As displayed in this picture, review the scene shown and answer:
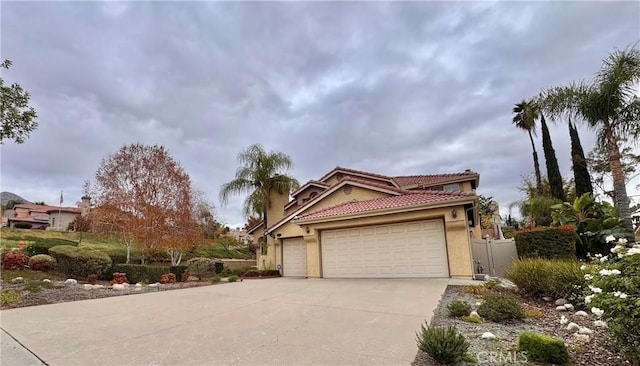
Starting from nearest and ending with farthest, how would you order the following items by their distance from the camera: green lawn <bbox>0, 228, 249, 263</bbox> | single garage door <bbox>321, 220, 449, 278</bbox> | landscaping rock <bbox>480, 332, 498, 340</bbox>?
landscaping rock <bbox>480, 332, 498, 340</bbox>, single garage door <bbox>321, 220, 449, 278</bbox>, green lawn <bbox>0, 228, 249, 263</bbox>

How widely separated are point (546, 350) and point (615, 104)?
40.4 feet

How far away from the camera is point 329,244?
15.3 meters

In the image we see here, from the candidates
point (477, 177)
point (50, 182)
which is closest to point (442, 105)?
point (477, 177)

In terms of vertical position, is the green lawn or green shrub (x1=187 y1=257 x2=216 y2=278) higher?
the green lawn

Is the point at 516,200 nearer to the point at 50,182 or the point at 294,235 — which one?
the point at 294,235

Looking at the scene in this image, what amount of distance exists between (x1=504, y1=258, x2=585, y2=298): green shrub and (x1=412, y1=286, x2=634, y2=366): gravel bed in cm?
51


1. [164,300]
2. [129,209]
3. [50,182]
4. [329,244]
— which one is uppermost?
[50,182]

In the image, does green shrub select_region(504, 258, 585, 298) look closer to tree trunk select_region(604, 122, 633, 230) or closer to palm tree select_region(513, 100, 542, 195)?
tree trunk select_region(604, 122, 633, 230)

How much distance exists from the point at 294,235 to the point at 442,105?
11156 millimetres

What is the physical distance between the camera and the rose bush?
3357 millimetres

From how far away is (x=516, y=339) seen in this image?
443 centimetres

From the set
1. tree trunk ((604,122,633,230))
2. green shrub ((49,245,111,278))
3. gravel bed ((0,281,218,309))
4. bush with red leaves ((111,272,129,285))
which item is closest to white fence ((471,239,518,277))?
tree trunk ((604,122,633,230))

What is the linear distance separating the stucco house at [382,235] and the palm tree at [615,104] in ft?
16.0

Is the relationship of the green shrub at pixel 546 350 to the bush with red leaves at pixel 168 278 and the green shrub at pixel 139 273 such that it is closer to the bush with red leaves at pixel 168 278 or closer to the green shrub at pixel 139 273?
the bush with red leaves at pixel 168 278
